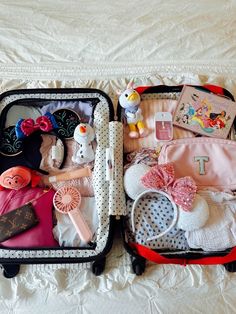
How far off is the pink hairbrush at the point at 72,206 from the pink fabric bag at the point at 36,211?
2 centimetres

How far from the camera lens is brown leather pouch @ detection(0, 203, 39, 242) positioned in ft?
2.64

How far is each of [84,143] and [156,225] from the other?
12.1 inches

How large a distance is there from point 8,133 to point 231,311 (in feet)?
2.61

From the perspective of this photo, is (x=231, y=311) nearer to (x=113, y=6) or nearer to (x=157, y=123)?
(x=157, y=123)

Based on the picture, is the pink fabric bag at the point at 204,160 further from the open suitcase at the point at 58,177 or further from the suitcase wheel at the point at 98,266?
the suitcase wheel at the point at 98,266

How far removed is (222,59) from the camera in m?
1.16

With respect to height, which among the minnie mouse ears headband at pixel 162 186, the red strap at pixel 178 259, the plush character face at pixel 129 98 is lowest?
the red strap at pixel 178 259

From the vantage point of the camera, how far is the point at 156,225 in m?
0.82

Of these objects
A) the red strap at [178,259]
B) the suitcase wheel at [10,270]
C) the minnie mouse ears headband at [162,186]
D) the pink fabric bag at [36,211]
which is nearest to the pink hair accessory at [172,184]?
the minnie mouse ears headband at [162,186]

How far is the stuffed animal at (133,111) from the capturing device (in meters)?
0.91

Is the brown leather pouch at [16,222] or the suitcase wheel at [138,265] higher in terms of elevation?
the brown leather pouch at [16,222]

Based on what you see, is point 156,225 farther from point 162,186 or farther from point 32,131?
point 32,131

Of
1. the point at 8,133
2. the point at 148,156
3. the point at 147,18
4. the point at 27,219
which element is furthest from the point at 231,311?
the point at 147,18

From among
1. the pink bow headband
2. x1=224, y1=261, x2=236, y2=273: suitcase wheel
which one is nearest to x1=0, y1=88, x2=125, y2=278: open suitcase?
the pink bow headband
